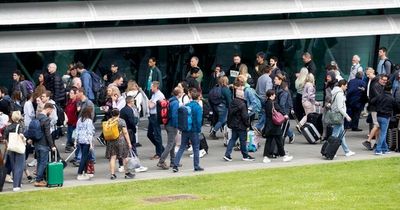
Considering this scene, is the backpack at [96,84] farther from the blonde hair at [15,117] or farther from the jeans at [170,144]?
the blonde hair at [15,117]

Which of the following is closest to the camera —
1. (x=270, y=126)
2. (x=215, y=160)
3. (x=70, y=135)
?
(x=270, y=126)

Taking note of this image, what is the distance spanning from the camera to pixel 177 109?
27.8m

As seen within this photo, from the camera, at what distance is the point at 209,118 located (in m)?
32.9

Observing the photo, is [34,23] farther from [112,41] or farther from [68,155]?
[68,155]

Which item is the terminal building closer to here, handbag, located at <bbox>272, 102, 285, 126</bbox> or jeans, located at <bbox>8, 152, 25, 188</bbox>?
handbag, located at <bbox>272, 102, 285, 126</bbox>

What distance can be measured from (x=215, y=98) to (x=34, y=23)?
19.0 ft

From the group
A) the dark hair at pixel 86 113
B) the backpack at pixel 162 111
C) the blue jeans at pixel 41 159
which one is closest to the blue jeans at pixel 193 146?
the backpack at pixel 162 111

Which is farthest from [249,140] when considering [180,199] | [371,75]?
[180,199]

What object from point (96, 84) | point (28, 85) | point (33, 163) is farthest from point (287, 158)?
point (28, 85)

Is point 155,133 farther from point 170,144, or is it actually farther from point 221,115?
point 221,115

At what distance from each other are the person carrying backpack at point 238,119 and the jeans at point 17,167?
5.28 m

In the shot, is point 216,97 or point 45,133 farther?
point 216,97

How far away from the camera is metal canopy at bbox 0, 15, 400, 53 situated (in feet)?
112

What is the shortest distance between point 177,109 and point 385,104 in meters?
5.01
